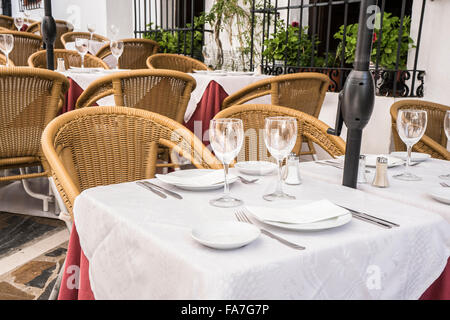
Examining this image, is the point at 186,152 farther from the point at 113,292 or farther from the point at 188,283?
the point at 188,283

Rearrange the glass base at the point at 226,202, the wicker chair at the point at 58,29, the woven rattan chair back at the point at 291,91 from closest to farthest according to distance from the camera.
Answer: the glass base at the point at 226,202 → the woven rattan chair back at the point at 291,91 → the wicker chair at the point at 58,29

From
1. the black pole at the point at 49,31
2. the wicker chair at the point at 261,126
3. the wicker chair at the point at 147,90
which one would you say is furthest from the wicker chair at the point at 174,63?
the wicker chair at the point at 261,126

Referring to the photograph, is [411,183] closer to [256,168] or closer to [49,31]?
[256,168]

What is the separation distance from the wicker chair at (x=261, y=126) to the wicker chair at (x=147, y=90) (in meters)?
0.61

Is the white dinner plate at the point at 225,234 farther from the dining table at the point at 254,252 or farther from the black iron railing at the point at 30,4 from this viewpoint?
the black iron railing at the point at 30,4

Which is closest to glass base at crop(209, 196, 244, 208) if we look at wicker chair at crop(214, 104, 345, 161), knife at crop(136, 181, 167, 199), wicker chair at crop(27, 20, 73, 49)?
knife at crop(136, 181, 167, 199)

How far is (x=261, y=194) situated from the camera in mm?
966

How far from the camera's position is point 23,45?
13.5 ft

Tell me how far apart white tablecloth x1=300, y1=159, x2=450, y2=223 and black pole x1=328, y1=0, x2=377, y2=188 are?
0.26 ft

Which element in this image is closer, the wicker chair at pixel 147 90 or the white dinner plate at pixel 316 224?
the white dinner plate at pixel 316 224

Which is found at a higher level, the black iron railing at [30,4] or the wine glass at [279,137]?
the black iron railing at [30,4]

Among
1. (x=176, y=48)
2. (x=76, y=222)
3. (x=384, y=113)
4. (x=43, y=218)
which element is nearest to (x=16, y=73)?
(x=43, y=218)

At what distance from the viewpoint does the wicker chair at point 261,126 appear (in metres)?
1.69

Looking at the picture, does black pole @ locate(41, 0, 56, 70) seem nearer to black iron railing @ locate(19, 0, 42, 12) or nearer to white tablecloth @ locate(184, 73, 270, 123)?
white tablecloth @ locate(184, 73, 270, 123)
